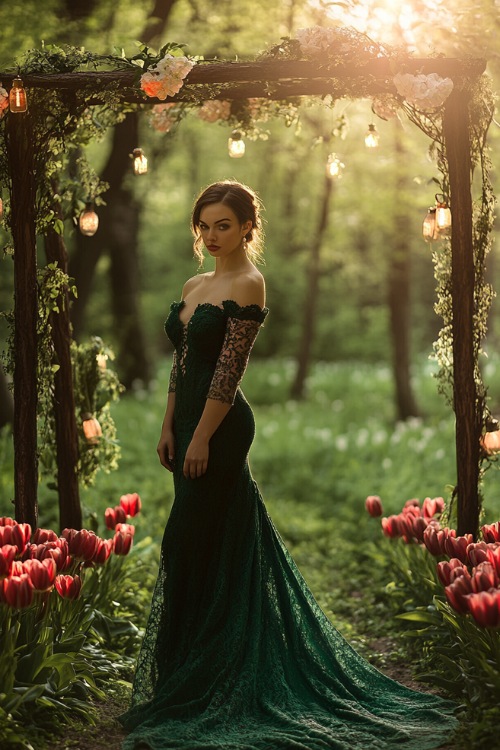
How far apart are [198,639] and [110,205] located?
20.8 ft

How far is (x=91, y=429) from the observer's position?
5.99 meters

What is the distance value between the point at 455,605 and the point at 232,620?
45.3 inches

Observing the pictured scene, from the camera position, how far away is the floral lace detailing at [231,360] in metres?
4.34

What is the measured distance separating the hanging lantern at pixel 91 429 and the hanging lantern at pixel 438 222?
7.95ft

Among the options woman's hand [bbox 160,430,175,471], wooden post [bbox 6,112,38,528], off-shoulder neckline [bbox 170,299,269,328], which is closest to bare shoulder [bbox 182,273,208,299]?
off-shoulder neckline [bbox 170,299,269,328]

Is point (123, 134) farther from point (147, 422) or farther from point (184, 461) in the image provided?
point (184, 461)

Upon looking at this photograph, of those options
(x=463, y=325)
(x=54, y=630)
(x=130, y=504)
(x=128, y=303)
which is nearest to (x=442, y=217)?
(x=463, y=325)

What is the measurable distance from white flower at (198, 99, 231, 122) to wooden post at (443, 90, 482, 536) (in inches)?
60.3

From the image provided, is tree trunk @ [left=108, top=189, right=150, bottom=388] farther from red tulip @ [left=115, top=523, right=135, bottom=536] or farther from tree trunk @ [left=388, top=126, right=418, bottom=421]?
red tulip @ [left=115, top=523, right=135, bottom=536]

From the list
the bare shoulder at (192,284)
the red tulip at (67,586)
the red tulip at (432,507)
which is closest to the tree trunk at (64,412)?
the bare shoulder at (192,284)

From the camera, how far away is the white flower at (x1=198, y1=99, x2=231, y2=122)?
5.77 m

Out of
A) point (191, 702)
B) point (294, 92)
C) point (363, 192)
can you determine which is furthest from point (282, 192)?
point (191, 702)

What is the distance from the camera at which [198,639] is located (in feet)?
14.7

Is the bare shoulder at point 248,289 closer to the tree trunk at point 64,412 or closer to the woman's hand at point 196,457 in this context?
the woman's hand at point 196,457
